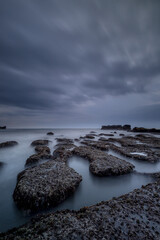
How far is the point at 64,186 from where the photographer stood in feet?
17.5

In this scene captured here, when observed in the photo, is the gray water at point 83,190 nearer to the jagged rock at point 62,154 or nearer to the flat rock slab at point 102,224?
the flat rock slab at point 102,224

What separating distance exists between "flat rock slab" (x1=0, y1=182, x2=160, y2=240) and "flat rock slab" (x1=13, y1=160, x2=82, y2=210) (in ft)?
3.76

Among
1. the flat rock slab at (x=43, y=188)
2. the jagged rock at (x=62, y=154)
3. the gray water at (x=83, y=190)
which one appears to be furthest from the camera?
the jagged rock at (x=62, y=154)

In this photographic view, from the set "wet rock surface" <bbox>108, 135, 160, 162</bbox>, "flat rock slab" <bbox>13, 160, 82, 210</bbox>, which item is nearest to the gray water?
"flat rock slab" <bbox>13, 160, 82, 210</bbox>

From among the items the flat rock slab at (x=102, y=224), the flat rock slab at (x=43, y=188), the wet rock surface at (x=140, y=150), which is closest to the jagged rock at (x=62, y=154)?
the flat rock slab at (x=43, y=188)

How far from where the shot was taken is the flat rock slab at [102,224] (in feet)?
9.12

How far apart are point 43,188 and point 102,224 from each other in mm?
3084

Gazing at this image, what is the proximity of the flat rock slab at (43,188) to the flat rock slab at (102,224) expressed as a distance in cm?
115

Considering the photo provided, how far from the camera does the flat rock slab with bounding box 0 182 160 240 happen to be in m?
2.78

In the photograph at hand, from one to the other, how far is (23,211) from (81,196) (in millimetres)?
2771

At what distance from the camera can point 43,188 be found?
4.91 meters

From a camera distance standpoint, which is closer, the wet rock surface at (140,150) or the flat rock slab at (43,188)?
the flat rock slab at (43,188)

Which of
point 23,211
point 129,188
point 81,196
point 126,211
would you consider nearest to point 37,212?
point 23,211

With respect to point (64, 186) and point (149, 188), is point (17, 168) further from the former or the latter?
point (149, 188)
